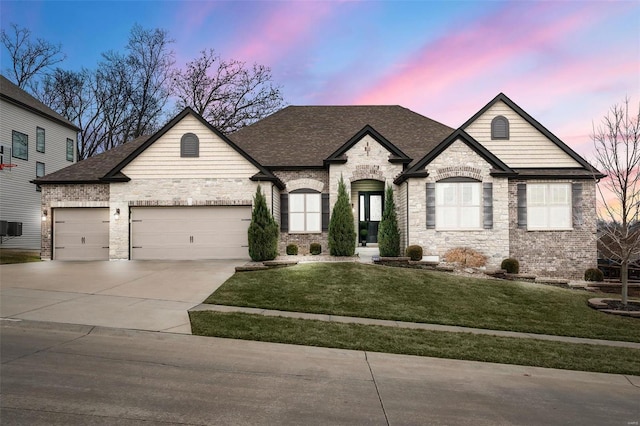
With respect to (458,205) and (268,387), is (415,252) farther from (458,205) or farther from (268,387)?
(268,387)

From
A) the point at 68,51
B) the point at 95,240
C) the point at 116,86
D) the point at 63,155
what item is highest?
the point at 68,51

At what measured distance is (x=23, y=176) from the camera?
93.2ft

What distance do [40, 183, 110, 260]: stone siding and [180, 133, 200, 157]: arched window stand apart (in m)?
3.96

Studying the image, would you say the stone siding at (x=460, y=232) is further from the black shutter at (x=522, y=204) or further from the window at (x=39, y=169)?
the window at (x=39, y=169)

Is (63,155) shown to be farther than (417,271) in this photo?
Yes

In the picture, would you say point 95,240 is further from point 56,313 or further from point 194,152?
point 56,313

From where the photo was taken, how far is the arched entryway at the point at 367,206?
21.0 meters

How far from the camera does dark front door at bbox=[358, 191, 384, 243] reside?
71.1 ft

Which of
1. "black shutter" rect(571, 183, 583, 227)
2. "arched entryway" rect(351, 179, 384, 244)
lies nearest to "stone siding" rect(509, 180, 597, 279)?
"black shutter" rect(571, 183, 583, 227)

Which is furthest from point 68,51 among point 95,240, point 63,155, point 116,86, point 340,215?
point 340,215

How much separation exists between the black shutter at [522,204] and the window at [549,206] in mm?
186

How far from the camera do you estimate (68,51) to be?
135 feet

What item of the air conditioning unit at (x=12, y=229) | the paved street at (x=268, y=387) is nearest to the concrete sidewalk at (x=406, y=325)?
the paved street at (x=268, y=387)

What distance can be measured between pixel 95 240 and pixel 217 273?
8102 millimetres
